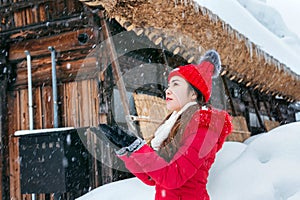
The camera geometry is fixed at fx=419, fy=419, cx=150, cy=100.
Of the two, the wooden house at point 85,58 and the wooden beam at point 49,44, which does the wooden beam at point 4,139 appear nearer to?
the wooden house at point 85,58

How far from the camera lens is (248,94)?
9.73 metres

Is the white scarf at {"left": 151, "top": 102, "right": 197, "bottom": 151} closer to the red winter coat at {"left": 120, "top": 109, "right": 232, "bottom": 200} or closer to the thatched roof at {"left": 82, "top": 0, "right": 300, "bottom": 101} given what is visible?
the red winter coat at {"left": 120, "top": 109, "right": 232, "bottom": 200}

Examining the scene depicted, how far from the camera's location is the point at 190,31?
5.09m

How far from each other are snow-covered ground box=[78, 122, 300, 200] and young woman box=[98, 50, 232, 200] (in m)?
0.82

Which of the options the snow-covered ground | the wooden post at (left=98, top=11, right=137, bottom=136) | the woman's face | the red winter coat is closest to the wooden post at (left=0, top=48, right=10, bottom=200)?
the wooden post at (left=98, top=11, right=137, bottom=136)

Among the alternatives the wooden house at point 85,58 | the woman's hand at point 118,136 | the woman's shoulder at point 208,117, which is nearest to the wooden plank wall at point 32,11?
the wooden house at point 85,58

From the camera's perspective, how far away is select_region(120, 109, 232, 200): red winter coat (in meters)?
2.07

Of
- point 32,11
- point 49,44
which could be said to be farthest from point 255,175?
point 32,11

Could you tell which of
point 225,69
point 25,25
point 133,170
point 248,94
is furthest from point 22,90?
point 248,94

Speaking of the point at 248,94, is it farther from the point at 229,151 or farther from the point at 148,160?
the point at 148,160

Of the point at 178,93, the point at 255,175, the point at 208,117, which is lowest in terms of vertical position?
the point at 255,175

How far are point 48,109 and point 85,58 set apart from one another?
882 millimetres

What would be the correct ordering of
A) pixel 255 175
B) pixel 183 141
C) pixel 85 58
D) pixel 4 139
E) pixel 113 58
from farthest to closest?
pixel 4 139, pixel 85 58, pixel 113 58, pixel 255 175, pixel 183 141

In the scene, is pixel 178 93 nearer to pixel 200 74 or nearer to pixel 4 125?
pixel 200 74
